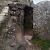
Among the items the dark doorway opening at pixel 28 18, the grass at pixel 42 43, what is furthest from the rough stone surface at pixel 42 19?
the dark doorway opening at pixel 28 18

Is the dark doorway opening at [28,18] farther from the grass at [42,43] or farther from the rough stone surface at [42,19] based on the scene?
the grass at [42,43]

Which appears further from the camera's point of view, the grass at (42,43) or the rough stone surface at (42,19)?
the rough stone surface at (42,19)

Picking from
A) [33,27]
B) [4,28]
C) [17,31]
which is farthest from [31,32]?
[4,28]

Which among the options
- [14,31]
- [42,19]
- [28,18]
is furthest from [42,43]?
[28,18]

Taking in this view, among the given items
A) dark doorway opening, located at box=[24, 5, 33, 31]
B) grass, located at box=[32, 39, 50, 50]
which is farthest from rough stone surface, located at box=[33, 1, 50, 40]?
dark doorway opening, located at box=[24, 5, 33, 31]

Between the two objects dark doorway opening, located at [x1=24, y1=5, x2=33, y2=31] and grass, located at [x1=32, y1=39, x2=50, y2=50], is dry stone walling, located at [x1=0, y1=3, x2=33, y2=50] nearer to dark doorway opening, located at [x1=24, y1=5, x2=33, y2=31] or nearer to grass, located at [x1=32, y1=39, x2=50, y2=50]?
dark doorway opening, located at [x1=24, y1=5, x2=33, y2=31]

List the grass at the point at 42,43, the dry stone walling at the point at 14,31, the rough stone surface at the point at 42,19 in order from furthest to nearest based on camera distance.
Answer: the rough stone surface at the point at 42,19, the grass at the point at 42,43, the dry stone walling at the point at 14,31

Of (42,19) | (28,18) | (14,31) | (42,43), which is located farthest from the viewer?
(28,18)

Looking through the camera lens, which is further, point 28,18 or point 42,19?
point 28,18

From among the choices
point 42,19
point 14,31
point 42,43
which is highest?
point 42,19

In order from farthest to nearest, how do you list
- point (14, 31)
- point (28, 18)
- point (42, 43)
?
point (28, 18)
point (42, 43)
point (14, 31)

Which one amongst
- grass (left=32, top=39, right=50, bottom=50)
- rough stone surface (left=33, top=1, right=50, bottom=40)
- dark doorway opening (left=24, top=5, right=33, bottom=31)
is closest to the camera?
grass (left=32, top=39, right=50, bottom=50)

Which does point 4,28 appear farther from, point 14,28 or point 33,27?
point 33,27

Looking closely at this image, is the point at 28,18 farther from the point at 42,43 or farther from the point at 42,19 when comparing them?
the point at 42,43
